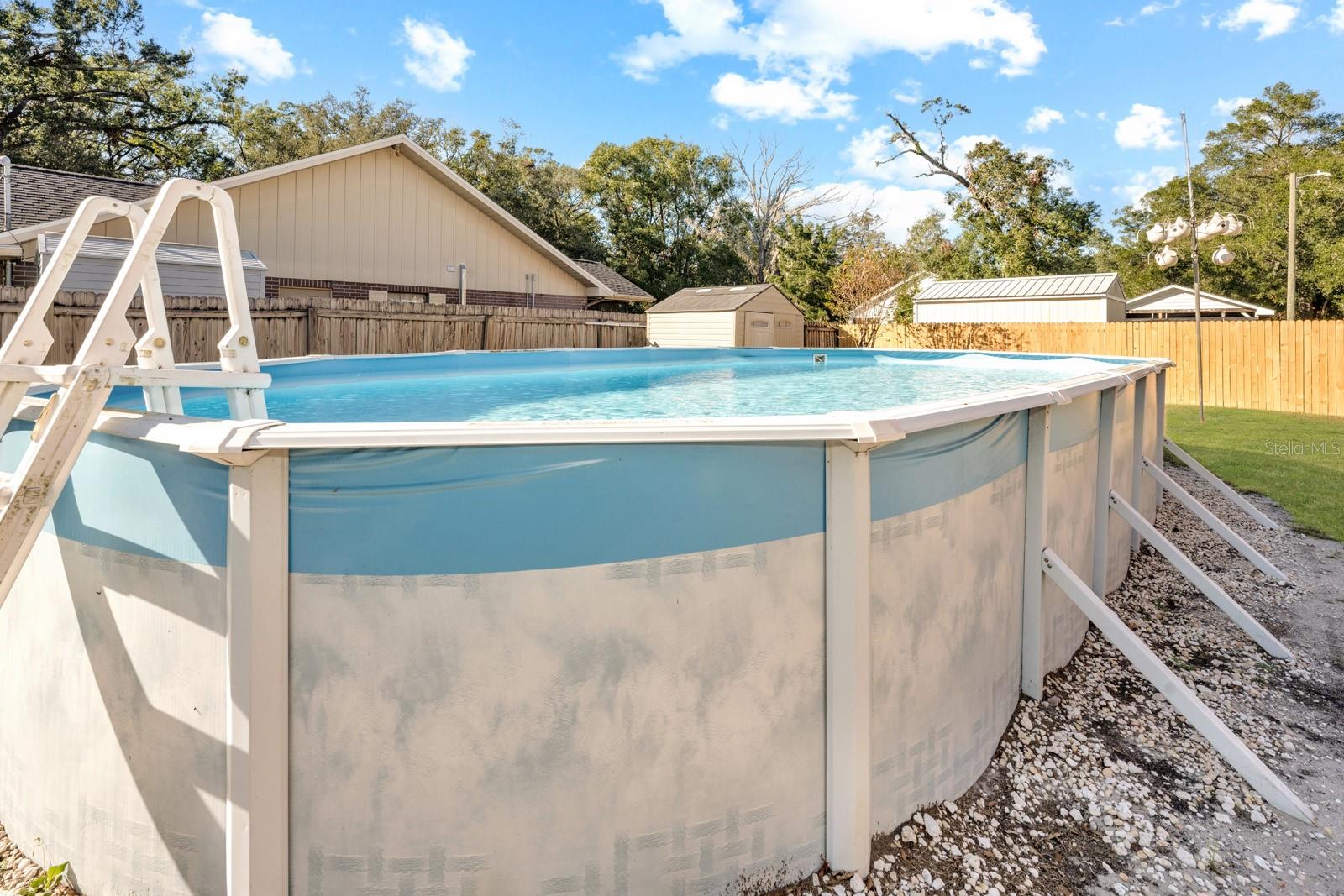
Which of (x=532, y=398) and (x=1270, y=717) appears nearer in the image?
(x=1270, y=717)

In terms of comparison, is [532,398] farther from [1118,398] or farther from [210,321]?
[1118,398]

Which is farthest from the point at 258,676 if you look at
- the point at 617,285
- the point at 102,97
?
the point at 102,97

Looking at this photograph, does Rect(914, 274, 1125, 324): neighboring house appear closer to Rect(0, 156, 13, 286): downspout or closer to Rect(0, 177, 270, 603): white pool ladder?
Rect(0, 156, 13, 286): downspout

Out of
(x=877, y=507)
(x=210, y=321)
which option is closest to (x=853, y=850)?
(x=877, y=507)

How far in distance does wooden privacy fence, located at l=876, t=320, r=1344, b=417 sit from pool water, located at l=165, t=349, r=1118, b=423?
17.8 feet

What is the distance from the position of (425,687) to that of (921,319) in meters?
21.6

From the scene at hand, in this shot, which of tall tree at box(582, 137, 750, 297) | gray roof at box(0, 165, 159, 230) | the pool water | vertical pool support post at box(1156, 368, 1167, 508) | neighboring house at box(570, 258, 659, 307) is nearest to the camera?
the pool water

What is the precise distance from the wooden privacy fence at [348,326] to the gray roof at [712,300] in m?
4.30

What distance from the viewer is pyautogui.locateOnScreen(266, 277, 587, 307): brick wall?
12.5 meters

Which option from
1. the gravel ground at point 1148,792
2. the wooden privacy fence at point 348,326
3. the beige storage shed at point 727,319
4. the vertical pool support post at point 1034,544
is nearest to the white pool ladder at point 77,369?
the gravel ground at point 1148,792

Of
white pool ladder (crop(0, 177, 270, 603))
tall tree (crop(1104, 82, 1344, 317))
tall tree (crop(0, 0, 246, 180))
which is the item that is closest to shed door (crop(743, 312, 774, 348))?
white pool ladder (crop(0, 177, 270, 603))

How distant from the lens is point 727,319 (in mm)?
17266

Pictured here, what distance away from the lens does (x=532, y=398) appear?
24.0 feet

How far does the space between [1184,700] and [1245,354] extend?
1383 centimetres
